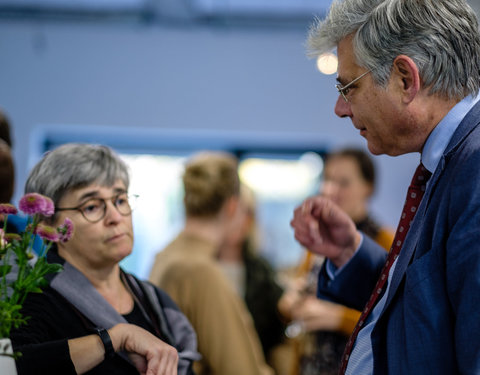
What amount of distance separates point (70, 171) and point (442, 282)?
98cm

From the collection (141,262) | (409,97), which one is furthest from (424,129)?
(141,262)

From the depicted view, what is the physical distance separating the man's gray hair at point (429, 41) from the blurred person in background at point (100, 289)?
77 cm

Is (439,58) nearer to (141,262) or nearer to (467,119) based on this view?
(467,119)

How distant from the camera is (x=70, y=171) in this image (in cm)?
166

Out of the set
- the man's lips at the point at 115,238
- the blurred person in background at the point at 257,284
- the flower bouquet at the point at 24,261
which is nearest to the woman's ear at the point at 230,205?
the blurred person in background at the point at 257,284

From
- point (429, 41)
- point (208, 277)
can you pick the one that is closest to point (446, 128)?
point (429, 41)

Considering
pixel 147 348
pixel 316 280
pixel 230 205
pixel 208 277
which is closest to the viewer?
pixel 147 348

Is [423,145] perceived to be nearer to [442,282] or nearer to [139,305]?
[442,282]

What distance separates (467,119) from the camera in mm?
1284

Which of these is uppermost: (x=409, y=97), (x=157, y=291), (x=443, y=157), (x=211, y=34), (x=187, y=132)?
(x=211, y=34)

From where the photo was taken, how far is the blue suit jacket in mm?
1129

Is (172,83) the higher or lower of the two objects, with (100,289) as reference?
higher

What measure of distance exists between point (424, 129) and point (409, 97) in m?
0.08

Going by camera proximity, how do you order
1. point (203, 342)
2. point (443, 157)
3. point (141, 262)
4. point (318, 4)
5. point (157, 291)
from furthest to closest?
point (141, 262) → point (318, 4) → point (203, 342) → point (157, 291) → point (443, 157)
